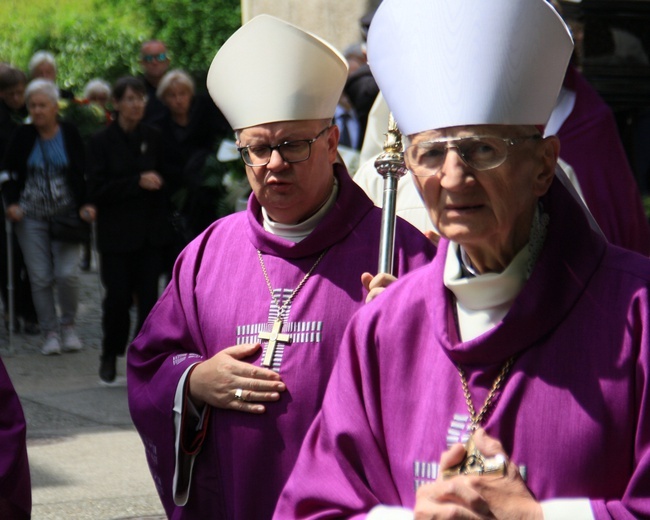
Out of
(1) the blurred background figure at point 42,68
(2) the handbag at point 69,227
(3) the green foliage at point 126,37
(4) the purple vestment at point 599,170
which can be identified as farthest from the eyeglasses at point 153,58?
(3) the green foliage at point 126,37

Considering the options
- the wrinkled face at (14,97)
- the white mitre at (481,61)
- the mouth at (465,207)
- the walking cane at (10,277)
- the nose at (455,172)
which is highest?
the white mitre at (481,61)

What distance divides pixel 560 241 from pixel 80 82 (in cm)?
2546

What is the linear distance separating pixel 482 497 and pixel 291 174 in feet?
5.15

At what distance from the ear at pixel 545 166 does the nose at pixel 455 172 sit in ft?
0.48

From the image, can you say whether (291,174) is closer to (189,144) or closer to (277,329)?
(277,329)

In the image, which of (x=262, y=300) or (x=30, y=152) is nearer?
(x=262, y=300)

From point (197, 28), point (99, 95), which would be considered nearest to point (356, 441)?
point (99, 95)

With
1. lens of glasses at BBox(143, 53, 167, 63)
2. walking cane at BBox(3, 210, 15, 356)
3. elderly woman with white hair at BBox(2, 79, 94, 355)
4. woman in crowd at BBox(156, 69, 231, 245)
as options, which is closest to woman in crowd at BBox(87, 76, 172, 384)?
woman in crowd at BBox(156, 69, 231, 245)

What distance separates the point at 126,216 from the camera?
29.1ft

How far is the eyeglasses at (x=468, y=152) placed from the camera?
8.37 ft

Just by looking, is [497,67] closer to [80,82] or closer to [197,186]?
[197,186]

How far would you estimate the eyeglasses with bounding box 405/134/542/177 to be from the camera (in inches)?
100

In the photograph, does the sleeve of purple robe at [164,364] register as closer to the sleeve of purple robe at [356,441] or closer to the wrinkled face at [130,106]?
the sleeve of purple robe at [356,441]

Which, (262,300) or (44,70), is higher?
(262,300)
